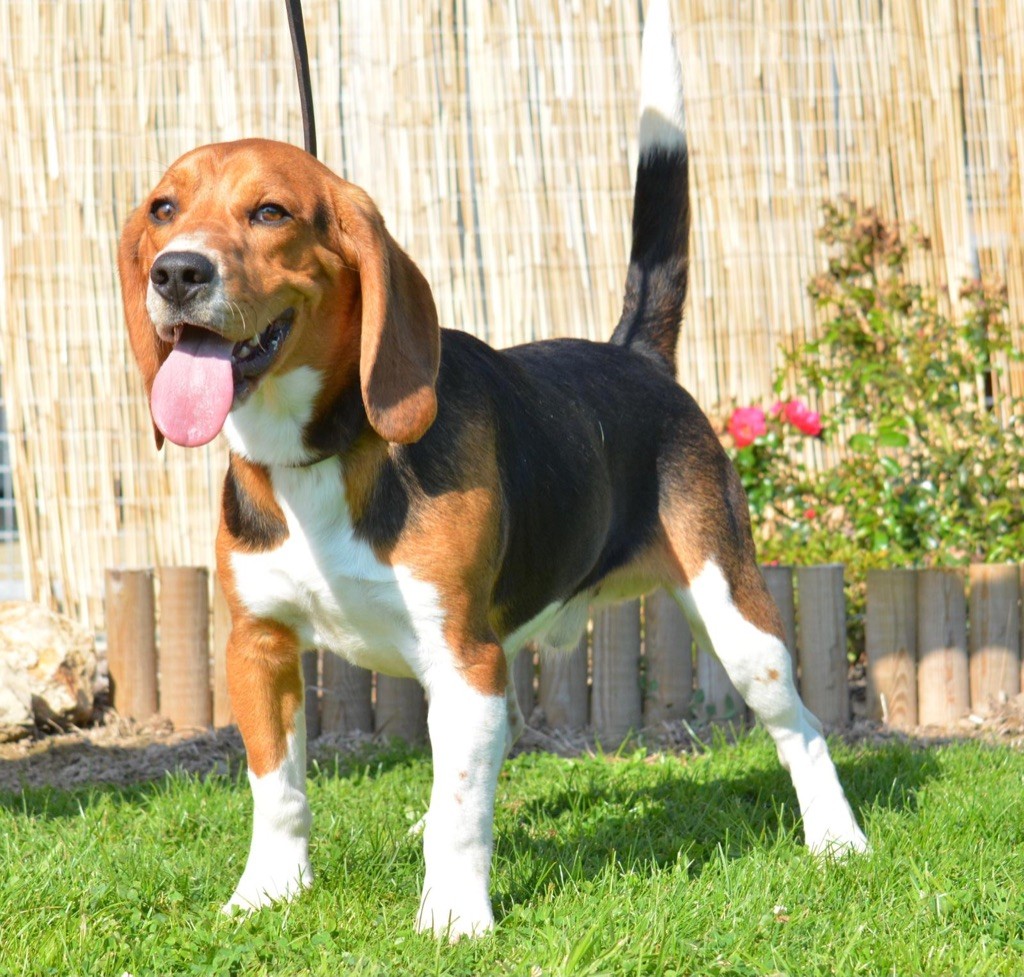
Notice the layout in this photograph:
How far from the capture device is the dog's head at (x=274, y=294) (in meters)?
2.58

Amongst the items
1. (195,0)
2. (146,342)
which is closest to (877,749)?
(146,342)

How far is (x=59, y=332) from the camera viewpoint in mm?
5887

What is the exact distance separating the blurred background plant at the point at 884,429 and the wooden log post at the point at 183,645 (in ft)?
7.69

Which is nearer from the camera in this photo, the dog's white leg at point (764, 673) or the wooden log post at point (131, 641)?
the dog's white leg at point (764, 673)

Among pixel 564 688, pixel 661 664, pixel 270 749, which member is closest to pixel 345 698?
pixel 564 688

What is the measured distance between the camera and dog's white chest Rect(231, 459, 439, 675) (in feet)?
9.37

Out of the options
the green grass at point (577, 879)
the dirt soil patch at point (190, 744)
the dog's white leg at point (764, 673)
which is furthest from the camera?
the dirt soil patch at point (190, 744)

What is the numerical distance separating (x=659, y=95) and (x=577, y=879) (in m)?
2.32

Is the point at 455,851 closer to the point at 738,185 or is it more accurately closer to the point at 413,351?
the point at 413,351

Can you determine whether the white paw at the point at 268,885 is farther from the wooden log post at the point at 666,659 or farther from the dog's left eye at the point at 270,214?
the wooden log post at the point at 666,659

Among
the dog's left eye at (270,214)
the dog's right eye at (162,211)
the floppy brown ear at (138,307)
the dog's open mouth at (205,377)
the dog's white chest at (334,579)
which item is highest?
the dog's right eye at (162,211)

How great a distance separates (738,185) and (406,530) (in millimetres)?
3848

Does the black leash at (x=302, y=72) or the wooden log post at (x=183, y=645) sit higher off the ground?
the black leash at (x=302, y=72)

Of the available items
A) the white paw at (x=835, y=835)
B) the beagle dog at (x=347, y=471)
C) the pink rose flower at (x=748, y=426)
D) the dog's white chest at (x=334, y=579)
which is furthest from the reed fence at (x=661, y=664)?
the dog's white chest at (x=334, y=579)
